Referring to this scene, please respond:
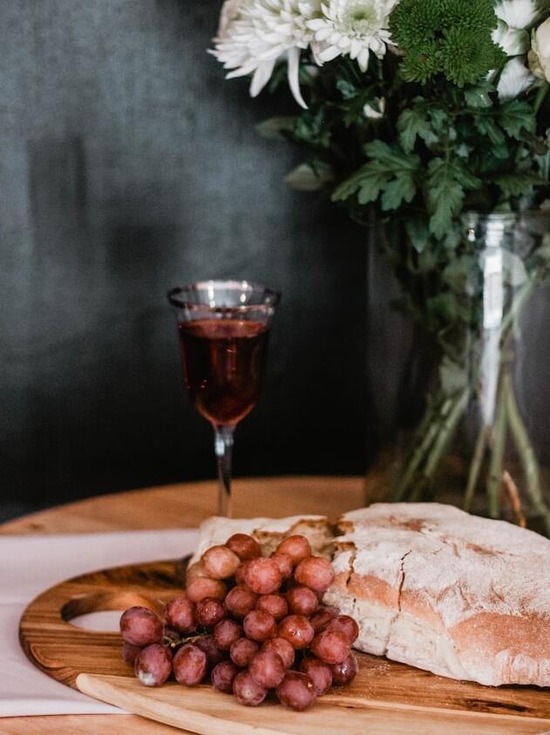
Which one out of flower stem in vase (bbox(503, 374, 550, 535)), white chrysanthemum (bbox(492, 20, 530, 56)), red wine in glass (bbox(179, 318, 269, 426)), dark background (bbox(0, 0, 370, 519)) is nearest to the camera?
white chrysanthemum (bbox(492, 20, 530, 56))

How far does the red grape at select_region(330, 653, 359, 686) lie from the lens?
944mm

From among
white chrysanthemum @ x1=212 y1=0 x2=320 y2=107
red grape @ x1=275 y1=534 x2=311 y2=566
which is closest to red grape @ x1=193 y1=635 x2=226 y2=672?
Result: red grape @ x1=275 y1=534 x2=311 y2=566

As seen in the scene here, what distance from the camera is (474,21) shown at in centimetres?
104

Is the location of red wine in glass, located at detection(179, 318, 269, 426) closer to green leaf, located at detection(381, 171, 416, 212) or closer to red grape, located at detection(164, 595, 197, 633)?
green leaf, located at detection(381, 171, 416, 212)

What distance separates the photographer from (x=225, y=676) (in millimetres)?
932

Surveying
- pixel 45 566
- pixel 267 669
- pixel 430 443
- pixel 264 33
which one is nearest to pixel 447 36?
pixel 264 33

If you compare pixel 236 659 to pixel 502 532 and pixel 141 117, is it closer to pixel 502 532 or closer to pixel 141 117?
pixel 502 532

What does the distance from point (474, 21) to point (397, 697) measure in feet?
2.05

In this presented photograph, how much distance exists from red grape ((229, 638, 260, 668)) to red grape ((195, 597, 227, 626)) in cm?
5

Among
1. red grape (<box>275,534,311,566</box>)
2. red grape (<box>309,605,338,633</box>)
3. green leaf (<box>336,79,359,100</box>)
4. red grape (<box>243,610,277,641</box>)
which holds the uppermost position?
green leaf (<box>336,79,359,100</box>)

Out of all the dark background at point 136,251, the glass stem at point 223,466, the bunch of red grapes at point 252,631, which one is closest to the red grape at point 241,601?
the bunch of red grapes at point 252,631

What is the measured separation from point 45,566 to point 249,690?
470 millimetres

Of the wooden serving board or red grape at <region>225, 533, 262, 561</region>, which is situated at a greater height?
red grape at <region>225, 533, 262, 561</region>

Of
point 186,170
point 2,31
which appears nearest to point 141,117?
point 186,170
